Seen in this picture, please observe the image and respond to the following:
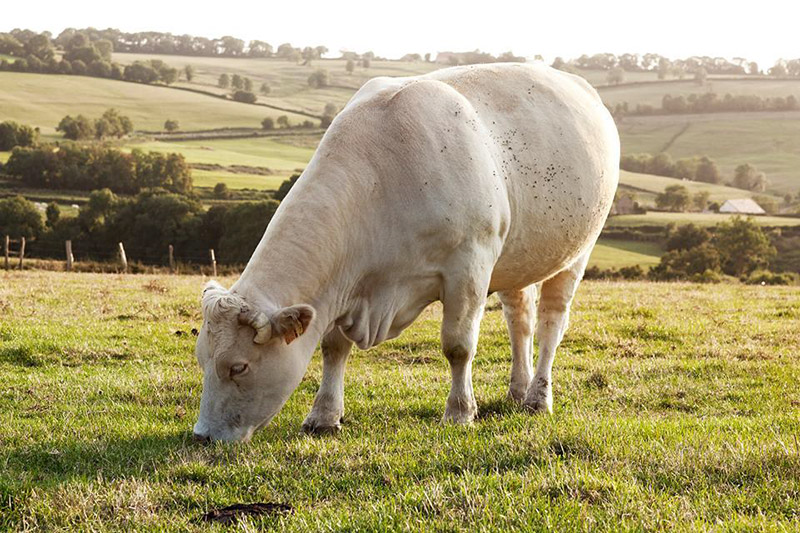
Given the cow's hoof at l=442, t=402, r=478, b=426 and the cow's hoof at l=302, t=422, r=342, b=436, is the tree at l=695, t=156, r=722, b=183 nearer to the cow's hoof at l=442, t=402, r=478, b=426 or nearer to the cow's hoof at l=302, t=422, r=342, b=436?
the cow's hoof at l=442, t=402, r=478, b=426

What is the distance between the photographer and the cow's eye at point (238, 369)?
19.8 feet

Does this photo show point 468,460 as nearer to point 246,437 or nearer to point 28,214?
point 246,437

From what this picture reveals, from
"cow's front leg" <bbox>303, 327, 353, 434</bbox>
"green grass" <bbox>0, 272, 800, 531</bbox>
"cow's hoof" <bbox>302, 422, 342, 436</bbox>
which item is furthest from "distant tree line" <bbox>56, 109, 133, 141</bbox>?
"cow's hoof" <bbox>302, 422, 342, 436</bbox>

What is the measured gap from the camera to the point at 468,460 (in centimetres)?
553

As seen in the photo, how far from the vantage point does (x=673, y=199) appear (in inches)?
3610

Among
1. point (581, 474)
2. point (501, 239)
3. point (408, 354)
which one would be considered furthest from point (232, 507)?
point (408, 354)

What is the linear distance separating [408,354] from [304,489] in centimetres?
656

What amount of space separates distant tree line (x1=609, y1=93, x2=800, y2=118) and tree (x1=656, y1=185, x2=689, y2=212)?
5327 centimetres

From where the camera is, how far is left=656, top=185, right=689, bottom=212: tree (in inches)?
3545

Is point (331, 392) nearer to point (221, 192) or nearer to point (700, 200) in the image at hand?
point (221, 192)

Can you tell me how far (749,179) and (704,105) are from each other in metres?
32.9

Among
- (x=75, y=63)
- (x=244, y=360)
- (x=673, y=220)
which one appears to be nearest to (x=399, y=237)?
(x=244, y=360)

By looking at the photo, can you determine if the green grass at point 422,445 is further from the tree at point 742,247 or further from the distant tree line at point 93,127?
the distant tree line at point 93,127

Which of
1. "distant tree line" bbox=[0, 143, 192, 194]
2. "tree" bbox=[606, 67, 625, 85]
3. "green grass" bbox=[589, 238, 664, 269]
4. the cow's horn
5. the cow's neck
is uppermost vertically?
"tree" bbox=[606, 67, 625, 85]
